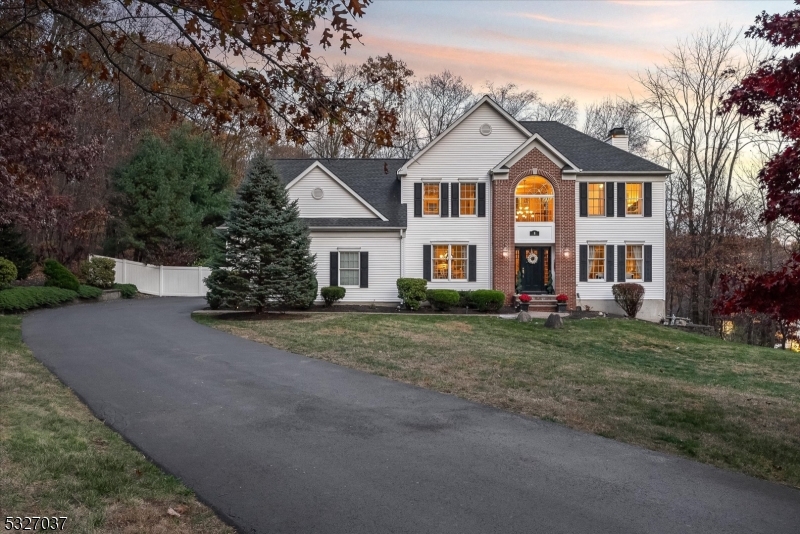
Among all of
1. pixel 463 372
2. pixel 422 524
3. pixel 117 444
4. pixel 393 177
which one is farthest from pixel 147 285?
pixel 422 524

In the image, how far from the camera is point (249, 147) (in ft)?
141

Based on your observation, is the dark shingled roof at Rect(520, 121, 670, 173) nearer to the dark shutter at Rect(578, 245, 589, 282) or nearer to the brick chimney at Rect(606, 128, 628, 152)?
the brick chimney at Rect(606, 128, 628, 152)

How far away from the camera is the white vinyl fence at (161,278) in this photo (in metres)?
30.3

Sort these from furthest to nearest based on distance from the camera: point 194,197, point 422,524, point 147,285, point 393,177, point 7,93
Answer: point 194,197 → point 147,285 → point 393,177 → point 7,93 → point 422,524

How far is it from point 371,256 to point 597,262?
29.9 feet

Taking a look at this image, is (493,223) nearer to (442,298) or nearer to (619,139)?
(442,298)

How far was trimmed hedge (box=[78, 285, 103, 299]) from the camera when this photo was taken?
24438 mm

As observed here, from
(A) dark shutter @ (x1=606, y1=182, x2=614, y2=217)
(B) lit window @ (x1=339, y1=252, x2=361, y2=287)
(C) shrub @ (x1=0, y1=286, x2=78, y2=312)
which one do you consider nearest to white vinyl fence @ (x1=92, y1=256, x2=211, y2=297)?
(C) shrub @ (x1=0, y1=286, x2=78, y2=312)

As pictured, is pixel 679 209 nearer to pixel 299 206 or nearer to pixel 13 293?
pixel 299 206

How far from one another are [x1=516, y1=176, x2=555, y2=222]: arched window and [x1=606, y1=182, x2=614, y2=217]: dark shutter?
2.25m

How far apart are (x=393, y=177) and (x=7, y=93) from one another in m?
17.8

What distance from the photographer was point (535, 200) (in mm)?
24812

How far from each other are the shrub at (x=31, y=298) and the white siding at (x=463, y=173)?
41.5ft

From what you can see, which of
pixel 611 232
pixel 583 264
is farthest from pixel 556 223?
pixel 611 232
